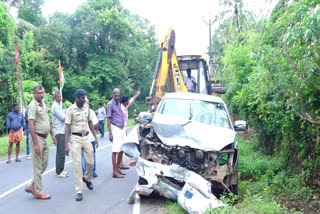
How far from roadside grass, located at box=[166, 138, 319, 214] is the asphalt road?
118cm

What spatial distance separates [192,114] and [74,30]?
99.4 feet

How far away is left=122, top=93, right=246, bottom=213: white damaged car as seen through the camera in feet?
18.7

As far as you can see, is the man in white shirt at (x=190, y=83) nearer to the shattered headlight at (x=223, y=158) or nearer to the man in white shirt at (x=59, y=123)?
the man in white shirt at (x=59, y=123)

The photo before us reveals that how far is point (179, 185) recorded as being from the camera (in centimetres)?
615

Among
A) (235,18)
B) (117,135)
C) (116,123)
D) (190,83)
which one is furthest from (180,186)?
(235,18)

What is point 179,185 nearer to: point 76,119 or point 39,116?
point 76,119

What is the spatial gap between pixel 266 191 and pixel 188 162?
164 cm

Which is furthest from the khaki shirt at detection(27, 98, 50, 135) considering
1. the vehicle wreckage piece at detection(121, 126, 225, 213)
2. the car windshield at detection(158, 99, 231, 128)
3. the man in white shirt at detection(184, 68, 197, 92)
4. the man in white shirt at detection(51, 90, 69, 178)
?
the man in white shirt at detection(184, 68, 197, 92)

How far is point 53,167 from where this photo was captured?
9867 millimetres

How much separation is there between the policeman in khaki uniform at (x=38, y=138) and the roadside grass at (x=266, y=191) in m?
2.47

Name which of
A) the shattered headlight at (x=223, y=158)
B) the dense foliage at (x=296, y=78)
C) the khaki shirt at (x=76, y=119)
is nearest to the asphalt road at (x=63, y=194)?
the khaki shirt at (x=76, y=119)

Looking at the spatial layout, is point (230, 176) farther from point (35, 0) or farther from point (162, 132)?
point (35, 0)

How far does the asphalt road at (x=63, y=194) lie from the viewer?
607 centimetres

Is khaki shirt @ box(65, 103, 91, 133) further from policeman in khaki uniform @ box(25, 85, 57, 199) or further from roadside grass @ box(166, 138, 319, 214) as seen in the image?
roadside grass @ box(166, 138, 319, 214)
